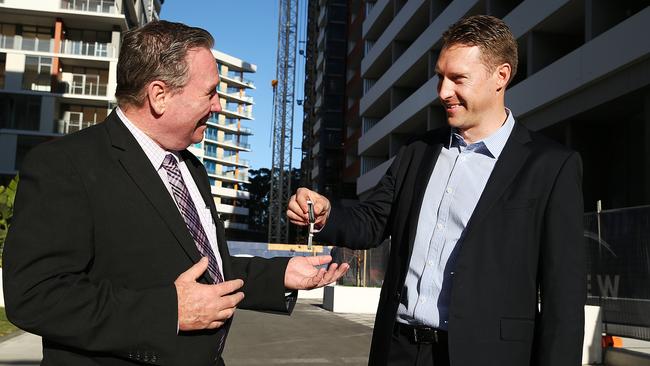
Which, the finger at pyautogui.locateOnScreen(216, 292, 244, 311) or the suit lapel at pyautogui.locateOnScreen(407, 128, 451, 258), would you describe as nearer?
the finger at pyautogui.locateOnScreen(216, 292, 244, 311)

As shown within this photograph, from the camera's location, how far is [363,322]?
58.6 feet

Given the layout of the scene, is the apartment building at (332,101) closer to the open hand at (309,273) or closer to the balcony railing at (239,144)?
the balcony railing at (239,144)

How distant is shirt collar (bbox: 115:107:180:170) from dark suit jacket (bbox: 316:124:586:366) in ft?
3.75

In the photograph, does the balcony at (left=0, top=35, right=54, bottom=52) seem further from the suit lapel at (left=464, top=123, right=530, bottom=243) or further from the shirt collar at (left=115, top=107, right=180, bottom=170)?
the suit lapel at (left=464, top=123, right=530, bottom=243)

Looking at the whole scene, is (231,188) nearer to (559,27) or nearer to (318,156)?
(318,156)

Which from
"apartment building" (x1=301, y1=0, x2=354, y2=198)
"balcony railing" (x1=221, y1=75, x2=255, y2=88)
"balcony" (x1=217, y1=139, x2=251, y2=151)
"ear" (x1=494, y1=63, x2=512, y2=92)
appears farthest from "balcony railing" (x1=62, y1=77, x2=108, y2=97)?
"balcony railing" (x1=221, y1=75, x2=255, y2=88)

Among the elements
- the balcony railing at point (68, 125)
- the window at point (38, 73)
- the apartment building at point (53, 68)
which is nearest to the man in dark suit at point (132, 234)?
the apartment building at point (53, 68)

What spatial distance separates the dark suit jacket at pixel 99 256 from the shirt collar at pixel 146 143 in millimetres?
35

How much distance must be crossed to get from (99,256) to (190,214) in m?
0.40

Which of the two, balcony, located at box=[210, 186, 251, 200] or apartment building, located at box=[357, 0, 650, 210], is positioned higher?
balcony, located at box=[210, 186, 251, 200]

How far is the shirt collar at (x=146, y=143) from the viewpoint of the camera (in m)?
2.54

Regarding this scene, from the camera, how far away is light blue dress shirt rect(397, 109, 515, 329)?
286 cm

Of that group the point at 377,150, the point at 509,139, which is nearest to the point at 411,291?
the point at 509,139

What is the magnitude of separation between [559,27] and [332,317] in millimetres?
11407
